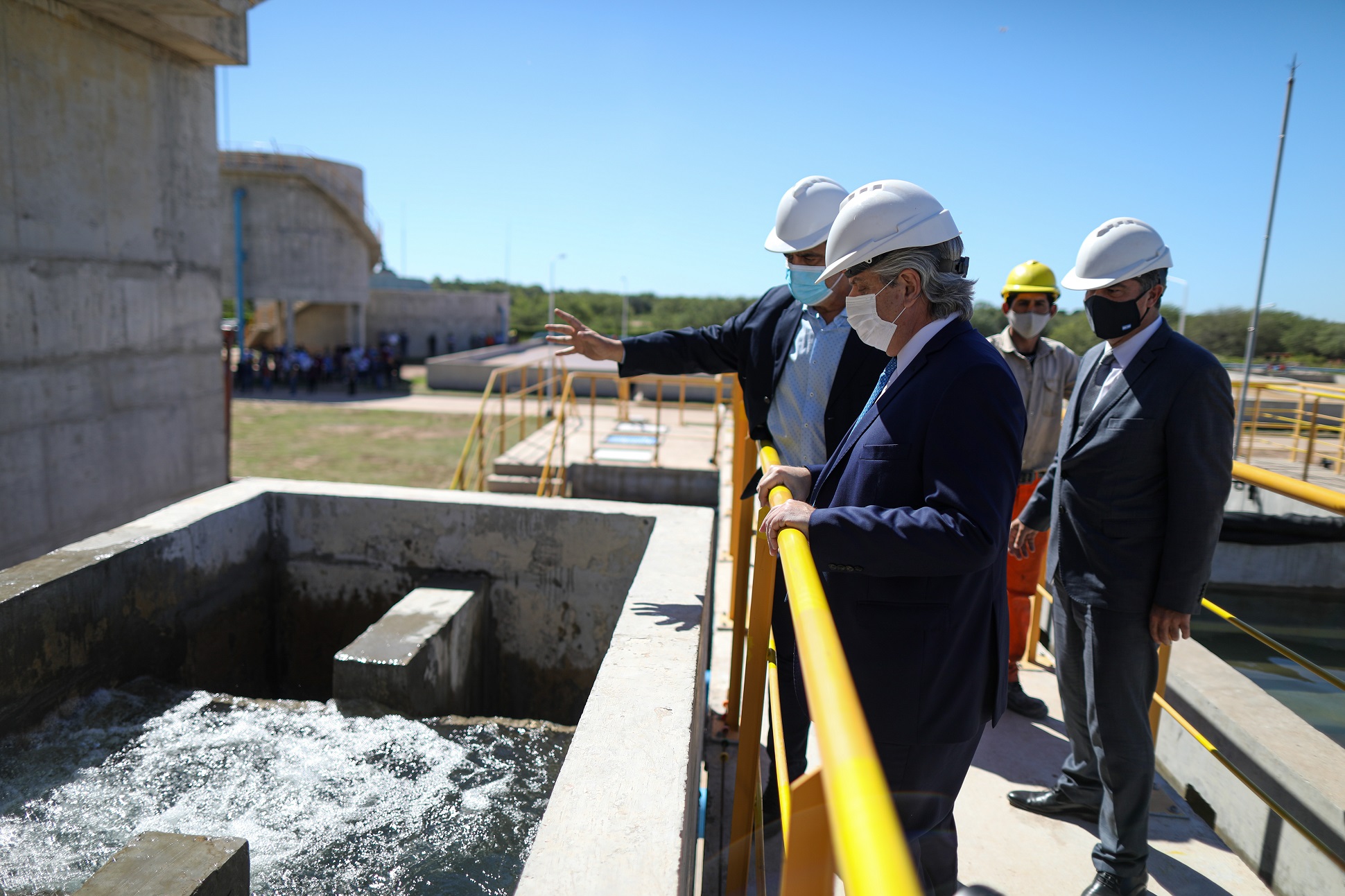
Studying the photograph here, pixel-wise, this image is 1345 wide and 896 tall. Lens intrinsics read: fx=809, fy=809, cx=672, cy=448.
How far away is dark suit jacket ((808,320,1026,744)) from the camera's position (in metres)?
1.49

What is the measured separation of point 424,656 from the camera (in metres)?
3.64

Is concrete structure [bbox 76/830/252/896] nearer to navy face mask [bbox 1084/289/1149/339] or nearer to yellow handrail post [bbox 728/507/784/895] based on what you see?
yellow handrail post [bbox 728/507/784/895]

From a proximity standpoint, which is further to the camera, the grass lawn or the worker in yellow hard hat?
the grass lawn

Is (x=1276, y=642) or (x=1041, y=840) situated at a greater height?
(x=1276, y=642)

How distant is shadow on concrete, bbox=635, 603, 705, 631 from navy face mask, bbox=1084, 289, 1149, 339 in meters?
1.59

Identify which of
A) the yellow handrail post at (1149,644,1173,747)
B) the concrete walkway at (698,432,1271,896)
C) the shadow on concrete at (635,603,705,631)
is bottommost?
the concrete walkway at (698,432,1271,896)

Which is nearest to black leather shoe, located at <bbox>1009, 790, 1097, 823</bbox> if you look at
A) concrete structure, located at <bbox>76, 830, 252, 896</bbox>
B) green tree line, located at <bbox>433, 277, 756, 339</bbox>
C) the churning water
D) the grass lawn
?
the churning water

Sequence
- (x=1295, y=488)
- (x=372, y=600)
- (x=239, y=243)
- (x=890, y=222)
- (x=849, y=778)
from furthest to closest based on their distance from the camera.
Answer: (x=239, y=243), (x=372, y=600), (x=1295, y=488), (x=890, y=222), (x=849, y=778)

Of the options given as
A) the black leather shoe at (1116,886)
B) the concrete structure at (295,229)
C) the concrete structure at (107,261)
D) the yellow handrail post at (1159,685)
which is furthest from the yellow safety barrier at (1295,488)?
the concrete structure at (295,229)

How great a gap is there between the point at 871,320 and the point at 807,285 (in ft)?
2.62

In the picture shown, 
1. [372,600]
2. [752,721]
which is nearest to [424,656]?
[372,600]

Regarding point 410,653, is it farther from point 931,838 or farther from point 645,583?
point 931,838

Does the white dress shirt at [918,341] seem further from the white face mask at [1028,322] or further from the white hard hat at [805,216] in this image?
the white face mask at [1028,322]

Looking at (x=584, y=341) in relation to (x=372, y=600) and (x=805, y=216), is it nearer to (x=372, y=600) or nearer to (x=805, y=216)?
(x=805, y=216)
